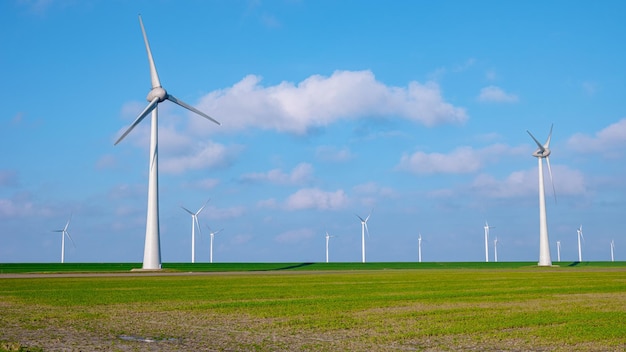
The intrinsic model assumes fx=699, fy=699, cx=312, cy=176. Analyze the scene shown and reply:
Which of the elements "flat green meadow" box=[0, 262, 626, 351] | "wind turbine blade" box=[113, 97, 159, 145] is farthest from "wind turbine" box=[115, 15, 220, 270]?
"flat green meadow" box=[0, 262, 626, 351]

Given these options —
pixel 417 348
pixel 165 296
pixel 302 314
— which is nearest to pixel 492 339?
pixel 417 348

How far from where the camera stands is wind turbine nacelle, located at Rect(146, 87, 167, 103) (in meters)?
84.8

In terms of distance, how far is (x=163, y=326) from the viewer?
67.9 feet

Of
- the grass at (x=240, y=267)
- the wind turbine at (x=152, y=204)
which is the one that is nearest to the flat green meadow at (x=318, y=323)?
the wind turbine at (x=152, y=204)

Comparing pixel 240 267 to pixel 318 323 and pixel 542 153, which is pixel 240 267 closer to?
pixel 542 153

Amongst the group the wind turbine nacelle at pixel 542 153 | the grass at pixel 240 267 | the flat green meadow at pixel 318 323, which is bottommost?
the flat green meadow at pixel 318 323

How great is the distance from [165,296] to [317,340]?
60.9 feet

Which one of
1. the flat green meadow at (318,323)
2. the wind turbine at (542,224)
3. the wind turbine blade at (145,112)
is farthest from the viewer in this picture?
the wind turbine at (542,224)

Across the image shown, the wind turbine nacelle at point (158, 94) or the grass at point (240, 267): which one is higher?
the wind turbine nacelle at point (158, 94)

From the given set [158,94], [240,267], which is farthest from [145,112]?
[240,267]

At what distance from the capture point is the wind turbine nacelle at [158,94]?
84.8 metres

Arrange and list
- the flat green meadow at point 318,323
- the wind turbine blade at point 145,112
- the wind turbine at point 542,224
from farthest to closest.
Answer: the wind turbine at point 542,224
the wind turbine blade at point 145,112
the flat green meadow at point 318,323

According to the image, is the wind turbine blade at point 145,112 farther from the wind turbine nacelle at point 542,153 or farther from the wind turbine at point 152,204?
the wind turbine nacelle at point 542,153

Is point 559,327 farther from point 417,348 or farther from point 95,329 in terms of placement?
point 95,329
